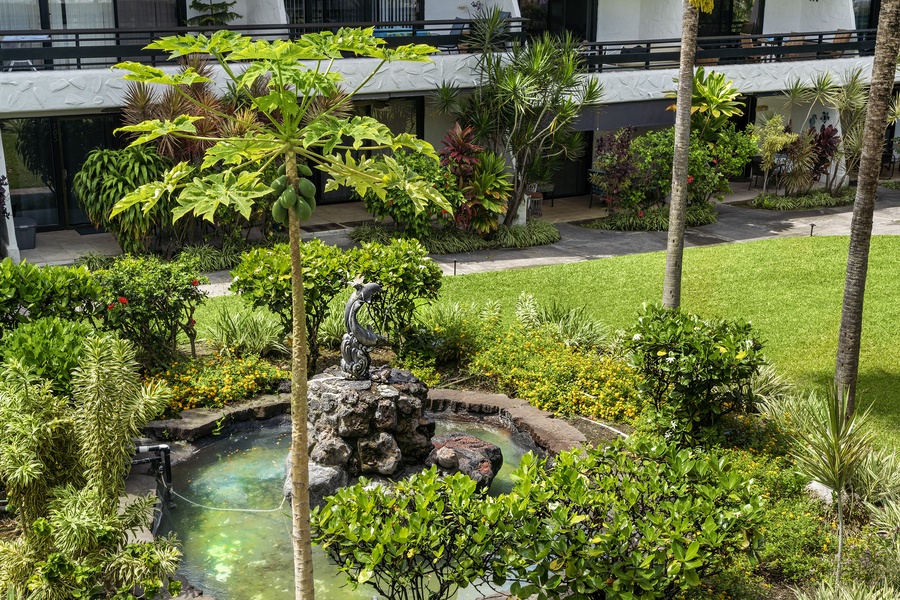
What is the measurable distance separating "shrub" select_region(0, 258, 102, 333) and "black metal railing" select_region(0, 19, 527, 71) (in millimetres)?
4875

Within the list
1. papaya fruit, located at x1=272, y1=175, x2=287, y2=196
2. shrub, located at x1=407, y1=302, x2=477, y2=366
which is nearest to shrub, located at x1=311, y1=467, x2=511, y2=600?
papaya fruit, located at x1=272, y1=175, x2=287, y2=196

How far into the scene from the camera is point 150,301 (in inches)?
448

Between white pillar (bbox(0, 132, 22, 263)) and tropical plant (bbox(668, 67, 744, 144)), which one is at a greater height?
tropical plant (bbox(668, 67, 744, 144))

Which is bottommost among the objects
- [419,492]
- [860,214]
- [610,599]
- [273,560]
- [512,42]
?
[273,560]

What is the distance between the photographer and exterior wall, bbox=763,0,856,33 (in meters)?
27.6

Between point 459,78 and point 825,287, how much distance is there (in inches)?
321

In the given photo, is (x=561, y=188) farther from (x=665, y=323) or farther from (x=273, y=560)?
(x=273, y=560)

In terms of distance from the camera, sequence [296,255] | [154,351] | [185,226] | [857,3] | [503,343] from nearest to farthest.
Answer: [296,255]
[154,351]
[503,343]
[185,226]
[857,3]

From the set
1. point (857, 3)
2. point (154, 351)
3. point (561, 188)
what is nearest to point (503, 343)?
point (154, 351)

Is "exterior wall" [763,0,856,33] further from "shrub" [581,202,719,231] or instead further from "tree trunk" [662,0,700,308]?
"tree trunk" [662,0,700,308]

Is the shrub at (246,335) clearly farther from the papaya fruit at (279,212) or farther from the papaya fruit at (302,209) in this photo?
the papaya fruit at (302,209)

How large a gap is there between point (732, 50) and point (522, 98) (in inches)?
266

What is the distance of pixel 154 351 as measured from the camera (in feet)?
38.6

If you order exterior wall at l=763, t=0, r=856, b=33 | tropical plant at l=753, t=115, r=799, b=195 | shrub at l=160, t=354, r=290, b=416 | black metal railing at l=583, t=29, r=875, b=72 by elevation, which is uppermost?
exterior wall at l=763, t=0, r=856, b=33
